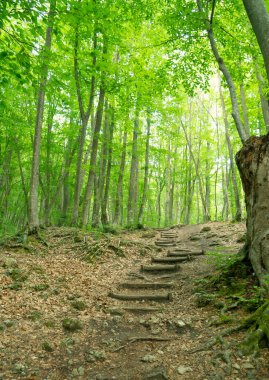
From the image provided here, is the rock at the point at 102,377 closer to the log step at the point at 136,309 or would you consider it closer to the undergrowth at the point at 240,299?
the undergrowth at the point at 240,299

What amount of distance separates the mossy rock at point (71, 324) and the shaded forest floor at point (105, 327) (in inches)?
0.7

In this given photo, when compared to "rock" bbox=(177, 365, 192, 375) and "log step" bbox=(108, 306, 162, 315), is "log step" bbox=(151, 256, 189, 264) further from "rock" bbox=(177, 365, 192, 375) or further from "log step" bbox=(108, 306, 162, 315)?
"rock" bbox=(177, 365, 192, 375)

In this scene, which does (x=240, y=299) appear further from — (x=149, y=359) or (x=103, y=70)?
(x=103, y=70)

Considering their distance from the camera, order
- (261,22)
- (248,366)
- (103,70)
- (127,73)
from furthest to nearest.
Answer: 1. (127,73)
2. (103,70)
3. (261,22)
4. (248,366)

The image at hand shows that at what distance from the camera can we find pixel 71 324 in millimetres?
4770

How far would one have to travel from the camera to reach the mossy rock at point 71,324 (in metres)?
4.74

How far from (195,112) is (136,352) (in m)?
26.7

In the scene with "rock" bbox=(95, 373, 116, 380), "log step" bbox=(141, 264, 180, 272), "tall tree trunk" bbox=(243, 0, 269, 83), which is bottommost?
"rock" bbox=(95, 373, 116, 380)

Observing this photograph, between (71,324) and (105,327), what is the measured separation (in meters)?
0.62

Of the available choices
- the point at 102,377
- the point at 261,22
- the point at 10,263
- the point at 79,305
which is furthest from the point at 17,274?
the point at 261,22

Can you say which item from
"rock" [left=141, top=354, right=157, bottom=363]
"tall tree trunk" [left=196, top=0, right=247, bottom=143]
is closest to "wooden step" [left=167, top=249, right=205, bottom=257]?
"tall tree trunk" [left=196, top=0, right=247, bottom=143]

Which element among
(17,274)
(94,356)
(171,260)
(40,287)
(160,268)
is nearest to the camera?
(94,356)

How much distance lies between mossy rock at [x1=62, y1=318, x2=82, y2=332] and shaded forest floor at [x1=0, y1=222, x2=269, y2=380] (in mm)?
17

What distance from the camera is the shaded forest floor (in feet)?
11.8
